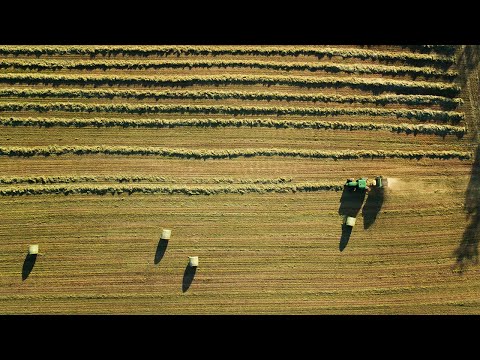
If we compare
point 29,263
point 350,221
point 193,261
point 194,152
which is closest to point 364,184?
point 350,221

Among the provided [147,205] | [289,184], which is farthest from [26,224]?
[289,184]

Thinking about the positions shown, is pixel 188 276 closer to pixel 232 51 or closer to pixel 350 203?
pixel 350 203

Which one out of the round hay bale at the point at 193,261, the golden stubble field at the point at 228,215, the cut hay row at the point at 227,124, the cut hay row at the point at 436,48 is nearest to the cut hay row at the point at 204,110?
the golden stubble field at the point at 228,215

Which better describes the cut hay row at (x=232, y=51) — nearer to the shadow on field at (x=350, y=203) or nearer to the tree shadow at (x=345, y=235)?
the shadow on field at (x=350, y=203)

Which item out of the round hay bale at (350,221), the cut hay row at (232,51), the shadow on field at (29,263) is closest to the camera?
the shadow on field at (29,263)

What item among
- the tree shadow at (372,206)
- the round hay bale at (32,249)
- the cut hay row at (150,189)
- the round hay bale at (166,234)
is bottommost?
the round hay bale at (32,249)

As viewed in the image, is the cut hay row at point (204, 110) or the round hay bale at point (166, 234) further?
the cut hay row at point (204, 110)

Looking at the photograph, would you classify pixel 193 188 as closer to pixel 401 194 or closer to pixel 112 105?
pixel 112 105

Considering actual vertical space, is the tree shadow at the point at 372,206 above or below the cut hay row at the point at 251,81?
below
